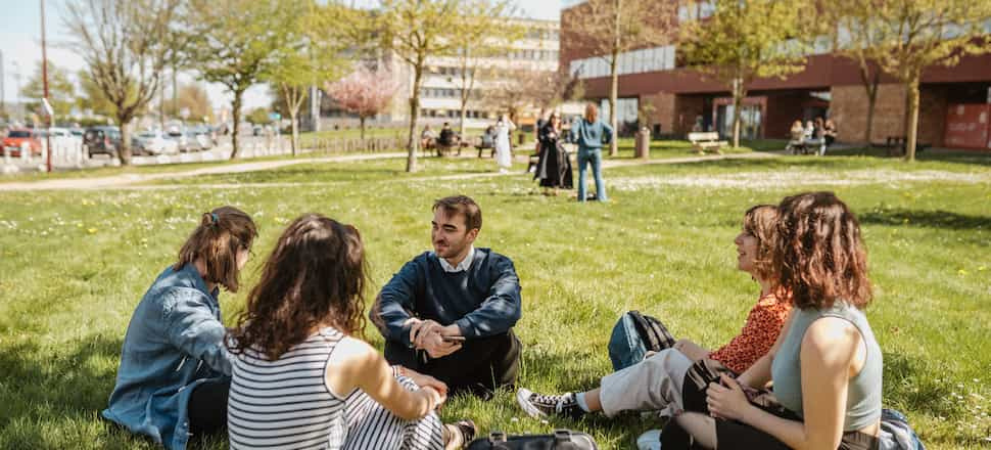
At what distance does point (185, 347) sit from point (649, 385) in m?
2.12

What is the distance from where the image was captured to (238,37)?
32.0m

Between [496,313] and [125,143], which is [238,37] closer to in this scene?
[125,143]

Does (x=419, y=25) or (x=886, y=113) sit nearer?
(x=419, y=25)

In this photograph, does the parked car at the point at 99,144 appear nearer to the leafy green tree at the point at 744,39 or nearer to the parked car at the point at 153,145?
the parked car at the point at 153,145

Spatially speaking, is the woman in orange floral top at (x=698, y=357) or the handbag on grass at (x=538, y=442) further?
the woman in orange floral top at (x=698, y=357)

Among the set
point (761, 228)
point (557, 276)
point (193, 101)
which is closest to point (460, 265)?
point (761, 228)

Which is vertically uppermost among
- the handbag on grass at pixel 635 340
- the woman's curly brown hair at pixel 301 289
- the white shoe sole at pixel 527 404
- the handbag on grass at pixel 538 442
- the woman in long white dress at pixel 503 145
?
the woman in long white dress at pixel 503 145

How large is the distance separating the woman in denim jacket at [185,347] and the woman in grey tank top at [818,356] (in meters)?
2.08

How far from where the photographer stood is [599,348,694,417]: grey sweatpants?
3416 millimetres

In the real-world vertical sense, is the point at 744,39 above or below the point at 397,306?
above

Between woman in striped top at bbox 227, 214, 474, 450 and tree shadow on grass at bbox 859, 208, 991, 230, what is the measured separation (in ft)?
36.4

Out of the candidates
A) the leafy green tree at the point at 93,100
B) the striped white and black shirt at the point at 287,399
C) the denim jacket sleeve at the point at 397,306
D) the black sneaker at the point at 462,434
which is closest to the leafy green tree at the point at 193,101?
the leafy green tree at the point at 93,100

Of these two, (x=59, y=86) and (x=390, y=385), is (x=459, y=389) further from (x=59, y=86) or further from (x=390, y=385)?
(x=59, y=86)

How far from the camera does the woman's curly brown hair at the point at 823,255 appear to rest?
2.53 meters
